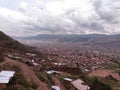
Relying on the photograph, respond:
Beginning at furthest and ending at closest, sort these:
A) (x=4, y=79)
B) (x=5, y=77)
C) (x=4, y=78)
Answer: (x=5, y=77)
(x=4, y=78)
(x=4, y=79)

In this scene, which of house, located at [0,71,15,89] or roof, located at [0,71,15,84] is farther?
roof, located at [0,71,15,84]

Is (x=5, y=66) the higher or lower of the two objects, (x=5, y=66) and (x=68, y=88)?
the higher

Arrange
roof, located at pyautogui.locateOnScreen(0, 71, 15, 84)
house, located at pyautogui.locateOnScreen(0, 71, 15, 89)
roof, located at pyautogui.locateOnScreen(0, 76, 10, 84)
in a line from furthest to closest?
roof, located at pyautogui.locateOnScreen(0, 71, 15, 84) → roof, located at pyautogui.locateOnScreen(0, 76, 10, 84) → house, located at pyautogui.locateOnScreen(0, 71, 15, 89)

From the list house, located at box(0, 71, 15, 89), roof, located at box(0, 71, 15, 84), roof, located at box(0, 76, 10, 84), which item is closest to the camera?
house, located at box(0, 71, 15, 89)

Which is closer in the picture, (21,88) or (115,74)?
(21,88)

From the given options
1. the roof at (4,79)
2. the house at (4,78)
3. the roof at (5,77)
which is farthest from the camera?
the roof at (5,77)

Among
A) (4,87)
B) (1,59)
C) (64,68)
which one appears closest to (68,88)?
(1,59)

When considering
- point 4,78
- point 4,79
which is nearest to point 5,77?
point 4,78

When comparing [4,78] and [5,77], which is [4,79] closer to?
[4,78]

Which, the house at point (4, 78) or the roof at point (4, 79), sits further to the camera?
the roof at point (4, 79)

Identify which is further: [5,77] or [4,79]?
[5,77]

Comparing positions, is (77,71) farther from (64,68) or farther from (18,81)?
(18,81)
